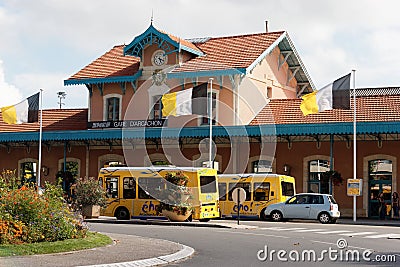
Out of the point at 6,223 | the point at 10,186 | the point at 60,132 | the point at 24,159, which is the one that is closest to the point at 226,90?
the point at 60,132

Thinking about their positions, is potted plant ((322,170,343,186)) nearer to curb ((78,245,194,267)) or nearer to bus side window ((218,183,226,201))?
bus side window ((218,183,226,201))

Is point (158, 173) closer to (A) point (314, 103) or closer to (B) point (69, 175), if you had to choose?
(A) point (314, 103)

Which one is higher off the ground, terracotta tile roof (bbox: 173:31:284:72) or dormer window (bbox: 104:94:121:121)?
terracotta tile roof (bbox: 173:31:284:72)

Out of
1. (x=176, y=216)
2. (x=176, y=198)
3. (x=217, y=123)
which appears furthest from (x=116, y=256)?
(x=217, y=123)

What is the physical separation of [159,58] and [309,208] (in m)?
14.9

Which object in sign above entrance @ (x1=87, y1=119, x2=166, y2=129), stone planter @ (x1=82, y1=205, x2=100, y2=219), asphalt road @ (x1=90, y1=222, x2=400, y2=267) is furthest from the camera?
sign above entrance @ (x1=87, y1=119, x2=166, y2=129)

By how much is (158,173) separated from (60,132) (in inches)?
533

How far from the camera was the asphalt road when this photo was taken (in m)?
14.7

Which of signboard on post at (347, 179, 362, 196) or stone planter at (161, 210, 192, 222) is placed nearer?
stone planter at (161, 210, 192, 222)

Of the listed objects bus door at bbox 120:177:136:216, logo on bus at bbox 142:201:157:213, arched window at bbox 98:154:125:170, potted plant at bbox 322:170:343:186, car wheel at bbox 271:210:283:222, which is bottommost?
car wheel at bbox 271:210:283:222

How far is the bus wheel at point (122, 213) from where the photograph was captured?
29969 millimetres

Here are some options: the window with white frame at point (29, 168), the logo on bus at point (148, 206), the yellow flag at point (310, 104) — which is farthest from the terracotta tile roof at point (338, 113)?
the window with white frame at point (29, 168)

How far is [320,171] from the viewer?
37.0 metres

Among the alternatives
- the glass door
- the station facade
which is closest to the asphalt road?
the glass door
